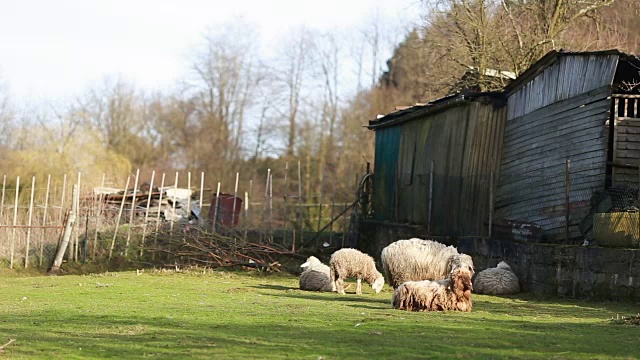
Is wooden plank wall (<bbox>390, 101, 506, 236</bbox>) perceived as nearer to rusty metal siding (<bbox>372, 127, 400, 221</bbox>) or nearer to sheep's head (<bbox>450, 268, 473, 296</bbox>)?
rusty metal siding (<bbox>372, 127, 400, 221</bbox>)

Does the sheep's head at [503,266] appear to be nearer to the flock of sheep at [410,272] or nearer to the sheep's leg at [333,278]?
the flock of sheep at [410,272]

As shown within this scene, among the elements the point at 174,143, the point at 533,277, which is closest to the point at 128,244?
the point at 533,277

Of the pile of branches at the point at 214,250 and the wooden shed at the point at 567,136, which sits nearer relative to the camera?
the wooden shed at the point at 567,136

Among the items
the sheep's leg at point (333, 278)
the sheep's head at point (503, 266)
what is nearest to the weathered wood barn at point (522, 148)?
the sheep's head at point (503, 266)

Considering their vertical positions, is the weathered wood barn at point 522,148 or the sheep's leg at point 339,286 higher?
the weathered wood barn at point 522,148

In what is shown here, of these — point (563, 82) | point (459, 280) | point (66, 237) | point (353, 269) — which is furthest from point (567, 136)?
point (66, 237)

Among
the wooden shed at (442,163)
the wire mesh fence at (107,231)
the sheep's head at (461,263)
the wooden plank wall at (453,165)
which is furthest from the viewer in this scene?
the wire mesh fence at (107,231)

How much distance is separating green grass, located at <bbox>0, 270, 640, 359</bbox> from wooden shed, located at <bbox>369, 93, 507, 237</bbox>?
747cm

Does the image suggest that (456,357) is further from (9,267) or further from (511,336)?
(9,267)

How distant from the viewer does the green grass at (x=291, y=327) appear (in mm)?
11312

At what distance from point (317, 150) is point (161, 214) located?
88.0 ft

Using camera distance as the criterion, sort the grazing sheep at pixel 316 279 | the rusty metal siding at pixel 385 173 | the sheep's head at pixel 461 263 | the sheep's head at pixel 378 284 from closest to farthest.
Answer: the sheep's head at pixel 461 263
the sheep's head at pixel 378 284
the grazing sheep at pixel 316 279
the rusty metal siding at pixel 385 173

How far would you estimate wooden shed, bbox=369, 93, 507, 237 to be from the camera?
92.4ft

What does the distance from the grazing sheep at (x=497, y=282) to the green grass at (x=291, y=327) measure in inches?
27.2
